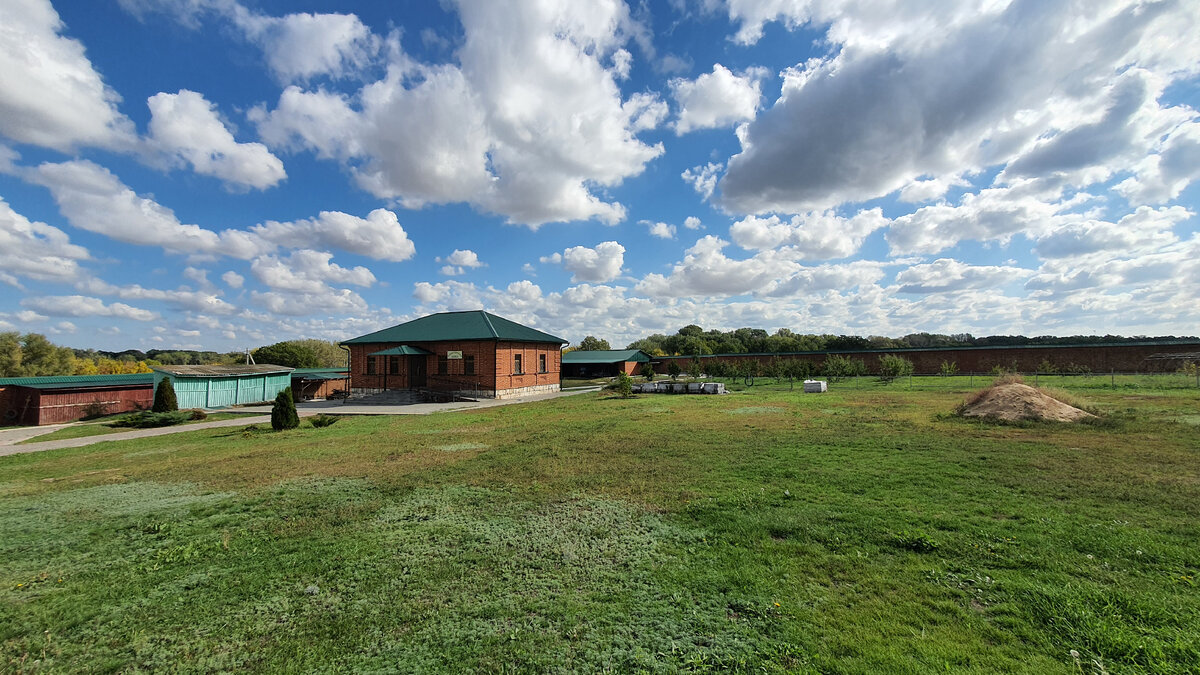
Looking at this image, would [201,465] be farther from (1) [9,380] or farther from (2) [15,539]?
(1) [9,380]

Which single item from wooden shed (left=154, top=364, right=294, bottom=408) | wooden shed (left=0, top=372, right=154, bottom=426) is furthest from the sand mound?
wooden shed (left=0, top=372, right=154, bottom=426)

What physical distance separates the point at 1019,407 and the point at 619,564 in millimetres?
16601

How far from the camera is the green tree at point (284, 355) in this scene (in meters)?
44.4

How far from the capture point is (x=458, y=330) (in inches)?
1203

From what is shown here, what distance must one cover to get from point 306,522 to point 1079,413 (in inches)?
823

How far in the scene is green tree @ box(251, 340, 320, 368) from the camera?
44438 mm

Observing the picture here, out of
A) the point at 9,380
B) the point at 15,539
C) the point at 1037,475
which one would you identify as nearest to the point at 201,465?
the point at 15,539

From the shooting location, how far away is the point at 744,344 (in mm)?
80250

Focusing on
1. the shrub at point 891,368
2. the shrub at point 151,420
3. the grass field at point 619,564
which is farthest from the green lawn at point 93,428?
the shrub at point 891,368

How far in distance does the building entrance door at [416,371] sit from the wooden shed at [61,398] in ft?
43.6

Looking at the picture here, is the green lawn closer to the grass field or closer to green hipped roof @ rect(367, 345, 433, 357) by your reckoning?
green hipped roof @ rect(367, 345, 433, 357)

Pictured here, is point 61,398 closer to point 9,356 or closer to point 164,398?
point 164,398

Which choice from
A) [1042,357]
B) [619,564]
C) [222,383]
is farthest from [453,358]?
[1042,357]

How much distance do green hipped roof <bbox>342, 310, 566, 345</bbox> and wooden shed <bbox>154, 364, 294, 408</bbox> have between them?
5084 millimetres
